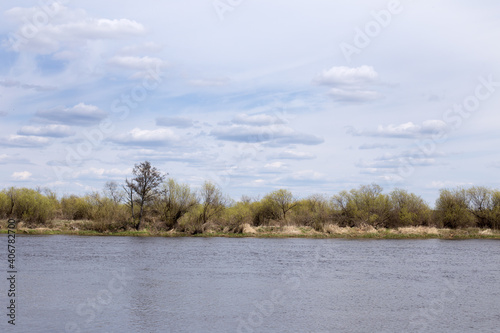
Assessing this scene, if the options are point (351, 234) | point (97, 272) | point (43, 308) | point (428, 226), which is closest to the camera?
point (43, 308)

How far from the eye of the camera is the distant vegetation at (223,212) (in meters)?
71.5

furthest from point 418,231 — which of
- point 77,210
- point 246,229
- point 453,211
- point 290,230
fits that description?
point 77,210

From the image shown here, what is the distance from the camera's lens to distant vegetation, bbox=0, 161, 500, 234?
71.5m

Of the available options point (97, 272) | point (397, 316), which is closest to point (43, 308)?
point (97, 272)

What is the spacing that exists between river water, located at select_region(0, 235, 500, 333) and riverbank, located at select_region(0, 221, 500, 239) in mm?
22517

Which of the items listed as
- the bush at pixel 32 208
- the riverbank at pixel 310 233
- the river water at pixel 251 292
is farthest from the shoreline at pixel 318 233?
the river water at pixel 251 292

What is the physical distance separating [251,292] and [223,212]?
49.0 metres

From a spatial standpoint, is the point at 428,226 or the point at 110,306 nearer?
the point at 110,306

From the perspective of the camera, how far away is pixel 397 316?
20844 millimetres

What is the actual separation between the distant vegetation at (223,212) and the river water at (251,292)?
25905 millimetres

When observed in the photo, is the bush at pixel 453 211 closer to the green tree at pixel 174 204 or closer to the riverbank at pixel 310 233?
the riverbank at pixel 310 233

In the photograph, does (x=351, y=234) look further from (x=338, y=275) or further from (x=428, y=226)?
(x=338, y=275)

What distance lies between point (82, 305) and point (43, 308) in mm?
1611

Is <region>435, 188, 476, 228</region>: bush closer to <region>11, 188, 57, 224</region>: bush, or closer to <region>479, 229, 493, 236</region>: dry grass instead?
<region>479, 229, 493, 236</region>: dry grass
